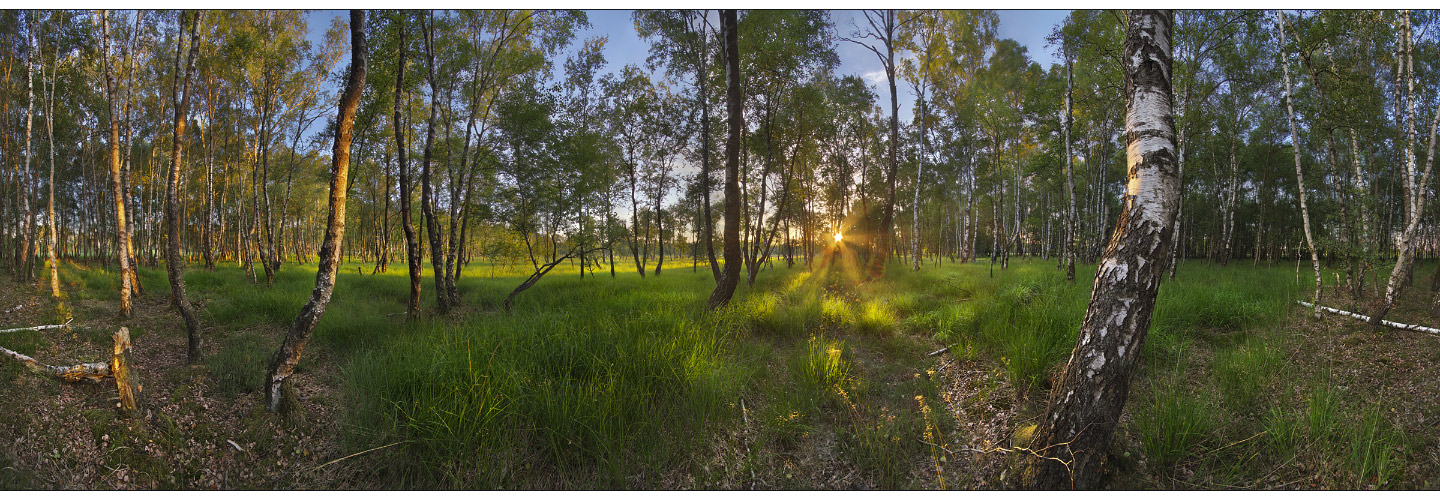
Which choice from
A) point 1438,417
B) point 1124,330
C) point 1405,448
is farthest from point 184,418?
point 1438,417

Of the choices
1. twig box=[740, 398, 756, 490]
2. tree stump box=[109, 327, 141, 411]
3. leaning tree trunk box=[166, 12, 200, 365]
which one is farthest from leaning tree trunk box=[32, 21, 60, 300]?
twig box=[740, 398, 756, 490]

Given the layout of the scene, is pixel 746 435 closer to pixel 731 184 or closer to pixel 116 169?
pixel 731 184

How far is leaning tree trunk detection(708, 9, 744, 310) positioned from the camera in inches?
322

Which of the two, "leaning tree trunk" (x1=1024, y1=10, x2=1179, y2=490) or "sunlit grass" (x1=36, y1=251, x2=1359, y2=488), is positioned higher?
"leaning tree trunk" (x1=1024, y1=10, x2=1179, y2=490)

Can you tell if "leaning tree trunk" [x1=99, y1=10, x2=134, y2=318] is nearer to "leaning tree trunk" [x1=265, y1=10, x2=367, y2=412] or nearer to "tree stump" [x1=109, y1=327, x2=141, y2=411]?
"tree stump" [x1=109, y1=327, x2=141, y2=411]

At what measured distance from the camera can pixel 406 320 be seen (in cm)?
845

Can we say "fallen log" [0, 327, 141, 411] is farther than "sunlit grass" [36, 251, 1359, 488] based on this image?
Yes

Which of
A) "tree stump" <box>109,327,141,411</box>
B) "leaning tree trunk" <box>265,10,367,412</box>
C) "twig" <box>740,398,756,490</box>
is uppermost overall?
"leaning tree trunk" <box>265,10,367,412</box>

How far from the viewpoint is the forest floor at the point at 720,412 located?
10.5 ft

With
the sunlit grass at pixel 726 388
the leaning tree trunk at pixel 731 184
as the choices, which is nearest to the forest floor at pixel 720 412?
the sunlit grass at pixel 726 388

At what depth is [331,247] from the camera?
4.25 meters

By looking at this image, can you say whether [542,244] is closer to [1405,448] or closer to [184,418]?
[184,418]

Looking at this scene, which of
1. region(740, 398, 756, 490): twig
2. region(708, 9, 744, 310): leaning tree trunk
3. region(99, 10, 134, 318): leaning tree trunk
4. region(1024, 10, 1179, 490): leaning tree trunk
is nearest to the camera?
region(1024, 10, 1179, 490): leaning tree trunk

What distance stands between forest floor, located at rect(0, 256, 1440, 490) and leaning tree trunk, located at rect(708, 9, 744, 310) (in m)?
2.05
